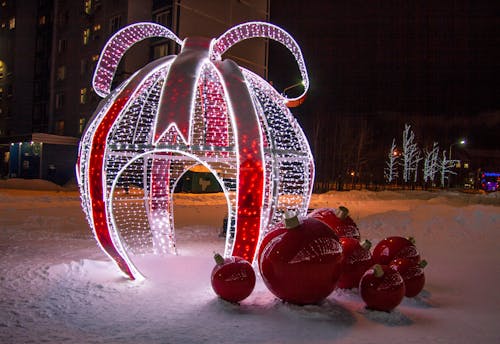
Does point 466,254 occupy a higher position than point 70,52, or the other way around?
point 70,52

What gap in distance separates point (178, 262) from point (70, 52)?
36.4m

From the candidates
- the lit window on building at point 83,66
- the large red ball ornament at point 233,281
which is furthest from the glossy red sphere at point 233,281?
the lit window on building at point 83,66

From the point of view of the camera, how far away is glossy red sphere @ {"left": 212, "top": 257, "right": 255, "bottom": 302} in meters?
5.89

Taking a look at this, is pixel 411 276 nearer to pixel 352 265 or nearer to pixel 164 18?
pixel 352 265

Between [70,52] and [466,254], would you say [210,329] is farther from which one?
[70,52]

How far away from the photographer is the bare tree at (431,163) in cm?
5347

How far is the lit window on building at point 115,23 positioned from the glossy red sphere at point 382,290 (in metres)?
32.4

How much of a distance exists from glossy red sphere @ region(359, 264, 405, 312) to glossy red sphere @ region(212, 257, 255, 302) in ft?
4.86

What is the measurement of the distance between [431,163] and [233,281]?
54.5 m

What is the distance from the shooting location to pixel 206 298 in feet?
20.5

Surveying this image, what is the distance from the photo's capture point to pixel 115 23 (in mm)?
34406

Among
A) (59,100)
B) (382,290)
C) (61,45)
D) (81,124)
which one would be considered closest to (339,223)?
(382,290)

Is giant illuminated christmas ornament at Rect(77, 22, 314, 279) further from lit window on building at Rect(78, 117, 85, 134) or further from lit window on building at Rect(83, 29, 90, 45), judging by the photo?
lit window on building at Rect(83, 29, 90, 45)

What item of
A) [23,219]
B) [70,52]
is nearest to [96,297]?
[23,219]
